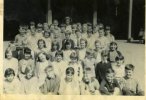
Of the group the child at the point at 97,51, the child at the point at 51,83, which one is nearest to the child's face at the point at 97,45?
the child at the point at 97,51

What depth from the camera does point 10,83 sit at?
0.70 metres


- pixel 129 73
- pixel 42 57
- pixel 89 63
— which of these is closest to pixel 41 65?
pixel 42 57

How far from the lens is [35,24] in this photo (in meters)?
0.71

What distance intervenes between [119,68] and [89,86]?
0.30 ft

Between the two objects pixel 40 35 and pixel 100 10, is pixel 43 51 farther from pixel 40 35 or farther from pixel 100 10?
pixel 100 10

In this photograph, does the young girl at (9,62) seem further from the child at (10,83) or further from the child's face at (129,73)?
the child's face at (129,73)

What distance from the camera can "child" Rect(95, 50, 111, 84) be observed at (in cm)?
71

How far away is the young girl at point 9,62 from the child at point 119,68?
0.25 metres

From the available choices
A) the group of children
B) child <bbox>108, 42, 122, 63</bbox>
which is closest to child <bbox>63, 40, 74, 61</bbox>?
the group of children

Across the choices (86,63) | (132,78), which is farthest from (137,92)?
(86,63)

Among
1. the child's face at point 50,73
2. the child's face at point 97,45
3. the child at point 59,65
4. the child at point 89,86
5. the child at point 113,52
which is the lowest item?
the child at point 89,86

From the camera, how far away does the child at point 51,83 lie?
0.71m

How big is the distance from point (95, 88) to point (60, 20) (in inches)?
7.7

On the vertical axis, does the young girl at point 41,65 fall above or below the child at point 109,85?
above
